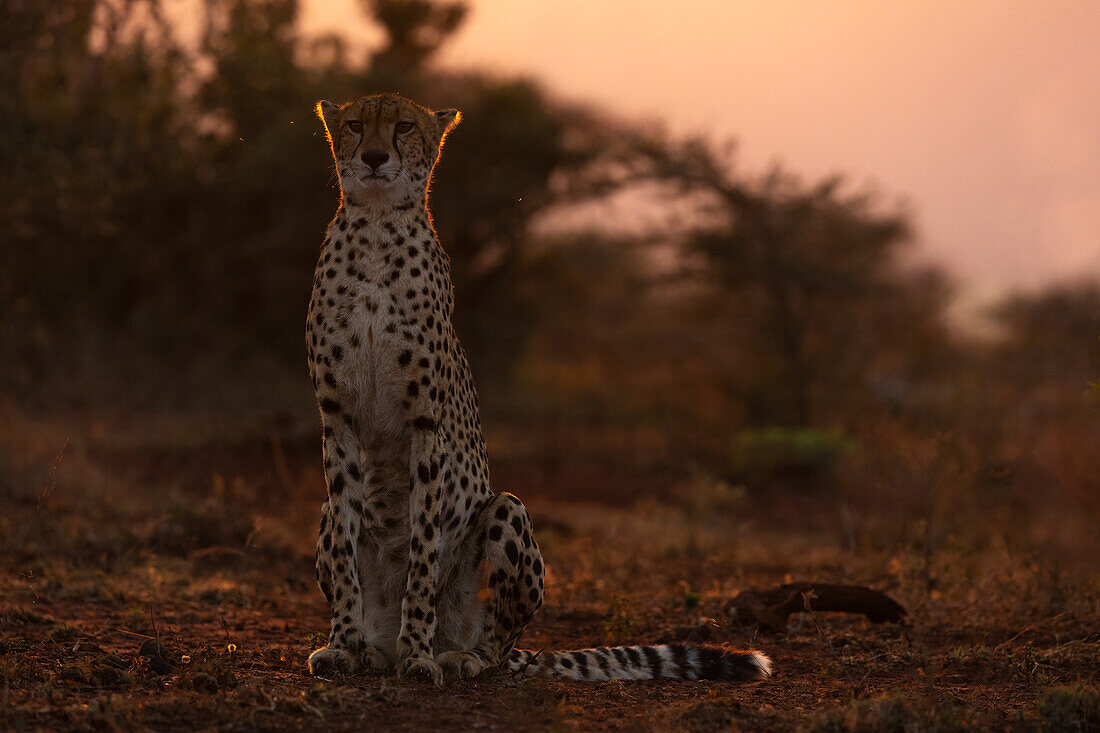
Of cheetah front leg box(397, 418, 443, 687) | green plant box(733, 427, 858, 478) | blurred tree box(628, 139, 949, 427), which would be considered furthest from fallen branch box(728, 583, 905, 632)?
blurred tree box(628, 139, 949, 427)

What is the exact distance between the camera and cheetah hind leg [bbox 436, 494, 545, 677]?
4266 millimetres

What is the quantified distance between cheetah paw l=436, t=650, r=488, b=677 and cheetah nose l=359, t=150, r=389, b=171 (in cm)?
174

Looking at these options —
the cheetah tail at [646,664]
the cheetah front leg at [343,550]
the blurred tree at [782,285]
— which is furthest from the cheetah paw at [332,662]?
the blurred tree at [782,285]

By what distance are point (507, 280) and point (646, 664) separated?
14396mm

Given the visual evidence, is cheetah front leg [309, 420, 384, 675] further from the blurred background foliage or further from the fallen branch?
the blurred background foliage

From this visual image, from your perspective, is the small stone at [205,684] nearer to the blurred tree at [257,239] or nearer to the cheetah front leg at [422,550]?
the cheetah front leg at [422,550]

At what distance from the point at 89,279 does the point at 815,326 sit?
985cm

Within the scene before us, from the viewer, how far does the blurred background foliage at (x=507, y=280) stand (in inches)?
397

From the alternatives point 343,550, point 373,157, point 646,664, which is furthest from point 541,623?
point 373,157

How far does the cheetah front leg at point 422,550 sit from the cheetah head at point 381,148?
85 cm

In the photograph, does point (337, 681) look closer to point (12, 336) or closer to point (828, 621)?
point (828, 621)

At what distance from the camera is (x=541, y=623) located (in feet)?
18.4

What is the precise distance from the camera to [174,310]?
17.3 m

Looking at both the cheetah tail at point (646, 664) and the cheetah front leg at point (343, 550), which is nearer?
the cheetah front leg at point (343, 550)
